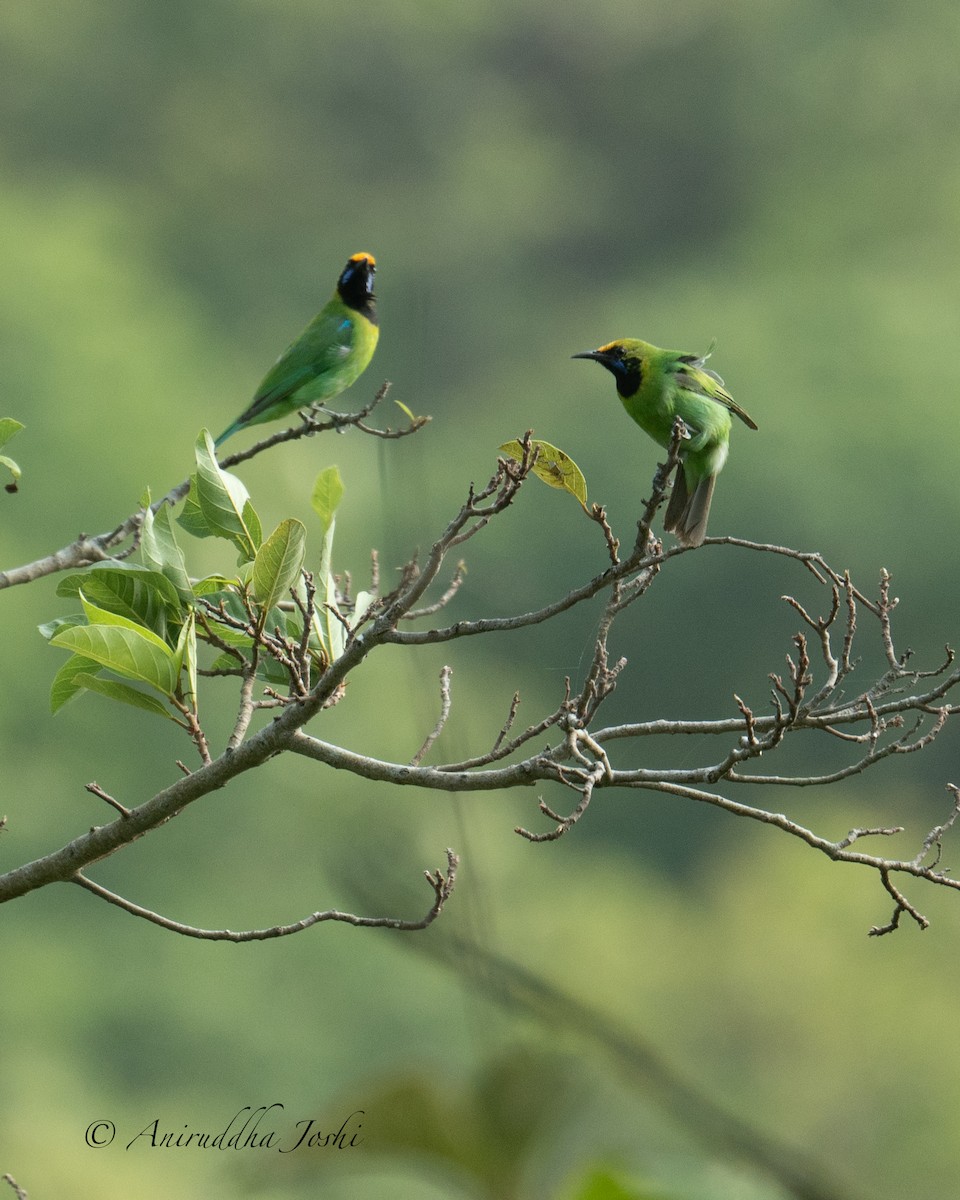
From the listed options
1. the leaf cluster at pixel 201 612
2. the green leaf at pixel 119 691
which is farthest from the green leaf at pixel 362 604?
the green leaf at pixel 119 691

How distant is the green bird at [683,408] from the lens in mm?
2027

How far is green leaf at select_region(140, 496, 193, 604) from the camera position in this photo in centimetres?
145

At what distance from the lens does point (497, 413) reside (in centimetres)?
1291

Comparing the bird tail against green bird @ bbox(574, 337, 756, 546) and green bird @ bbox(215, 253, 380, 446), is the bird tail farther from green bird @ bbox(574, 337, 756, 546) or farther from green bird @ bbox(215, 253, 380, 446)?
green bird @ bbox(215, 253, 380, 446)

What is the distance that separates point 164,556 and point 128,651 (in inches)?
5.3

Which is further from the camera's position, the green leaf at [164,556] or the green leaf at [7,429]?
the green leaf at [7,429]

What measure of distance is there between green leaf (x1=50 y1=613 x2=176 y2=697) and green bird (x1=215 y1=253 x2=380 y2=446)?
2.23 m

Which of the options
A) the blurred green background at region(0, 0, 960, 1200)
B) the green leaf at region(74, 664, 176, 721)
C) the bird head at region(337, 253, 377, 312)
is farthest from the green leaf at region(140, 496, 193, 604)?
the blurred green background at region(0, 0, 960, 1200)

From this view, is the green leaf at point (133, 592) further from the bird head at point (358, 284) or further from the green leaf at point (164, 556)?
the bird head at point (358, 284)

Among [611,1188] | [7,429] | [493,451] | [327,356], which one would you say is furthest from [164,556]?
[493,451]

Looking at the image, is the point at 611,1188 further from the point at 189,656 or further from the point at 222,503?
the point at 222,503

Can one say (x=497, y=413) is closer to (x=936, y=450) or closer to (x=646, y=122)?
(x=936, y=450)

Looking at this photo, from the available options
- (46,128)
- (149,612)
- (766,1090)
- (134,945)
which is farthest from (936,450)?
(149,612)

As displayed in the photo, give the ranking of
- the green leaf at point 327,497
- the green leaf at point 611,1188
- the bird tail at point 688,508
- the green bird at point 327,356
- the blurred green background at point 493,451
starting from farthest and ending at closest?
the blurred green background at point 493,451
the green bird at point 327,356
the bird tail at point 688,508
the green leaf at point 327,497
the green leaf at point 611,1188
